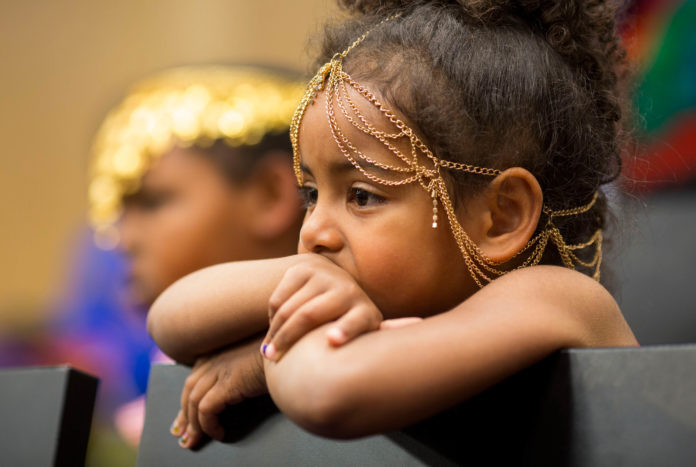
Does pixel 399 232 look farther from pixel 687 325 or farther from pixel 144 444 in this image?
pixel 687 325

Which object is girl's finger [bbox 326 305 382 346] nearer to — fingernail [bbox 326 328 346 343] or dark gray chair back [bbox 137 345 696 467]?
fingernail [bbox 326 328 346 343]

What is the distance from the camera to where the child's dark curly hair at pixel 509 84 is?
96cm

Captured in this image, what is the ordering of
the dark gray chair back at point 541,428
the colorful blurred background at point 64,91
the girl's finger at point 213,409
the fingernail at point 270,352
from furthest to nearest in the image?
the colorful blurred background at point 64,91 < the girl's finger at point 213,409 < the fingernail at point 270,352 < the dark gray chair back at point 541,428

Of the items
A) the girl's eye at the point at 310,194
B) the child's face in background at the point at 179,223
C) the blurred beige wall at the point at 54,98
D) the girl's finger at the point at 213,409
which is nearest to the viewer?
the girl's finger at the point at 213,409

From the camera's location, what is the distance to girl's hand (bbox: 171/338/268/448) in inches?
34.2

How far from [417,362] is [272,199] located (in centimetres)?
112

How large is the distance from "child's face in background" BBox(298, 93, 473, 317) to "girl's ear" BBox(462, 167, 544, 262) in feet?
0.13

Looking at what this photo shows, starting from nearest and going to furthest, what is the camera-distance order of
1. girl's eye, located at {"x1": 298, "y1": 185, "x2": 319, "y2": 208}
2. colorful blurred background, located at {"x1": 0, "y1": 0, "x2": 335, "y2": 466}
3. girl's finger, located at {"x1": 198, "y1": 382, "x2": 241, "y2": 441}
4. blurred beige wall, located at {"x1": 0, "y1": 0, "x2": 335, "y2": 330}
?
1. girl's finger, located at {"x1": 198, "y1": 382, "x2": 241, "y2": 441}
2. girl's eye, located at {"x1": 298, "y1": 185, "x2": 319, "y2": 208}
3. colorful blurred background, located at {"x1": 0, "y1": 0, "x2": 335, "y2": 466}
4. blurred beige wall, located at {"x1": 0, "y1": 0, "x2": 335, "y2": 330}

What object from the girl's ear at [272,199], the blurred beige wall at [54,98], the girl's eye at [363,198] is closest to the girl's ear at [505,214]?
the girl's eye at [363,198]

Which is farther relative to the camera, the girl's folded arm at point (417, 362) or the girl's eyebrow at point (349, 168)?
the girl's eyebrow at point (349, 168)

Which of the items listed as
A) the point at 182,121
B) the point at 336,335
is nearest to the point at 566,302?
the point at 336,335

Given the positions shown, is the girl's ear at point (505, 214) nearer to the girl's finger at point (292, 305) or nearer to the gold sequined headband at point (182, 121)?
the girl's finger at point (292, 305)

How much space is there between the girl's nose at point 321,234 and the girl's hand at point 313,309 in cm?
12

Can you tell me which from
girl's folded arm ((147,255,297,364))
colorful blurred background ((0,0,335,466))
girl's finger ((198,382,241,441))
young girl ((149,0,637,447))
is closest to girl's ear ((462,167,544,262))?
young girl ((149,0,637,447))
